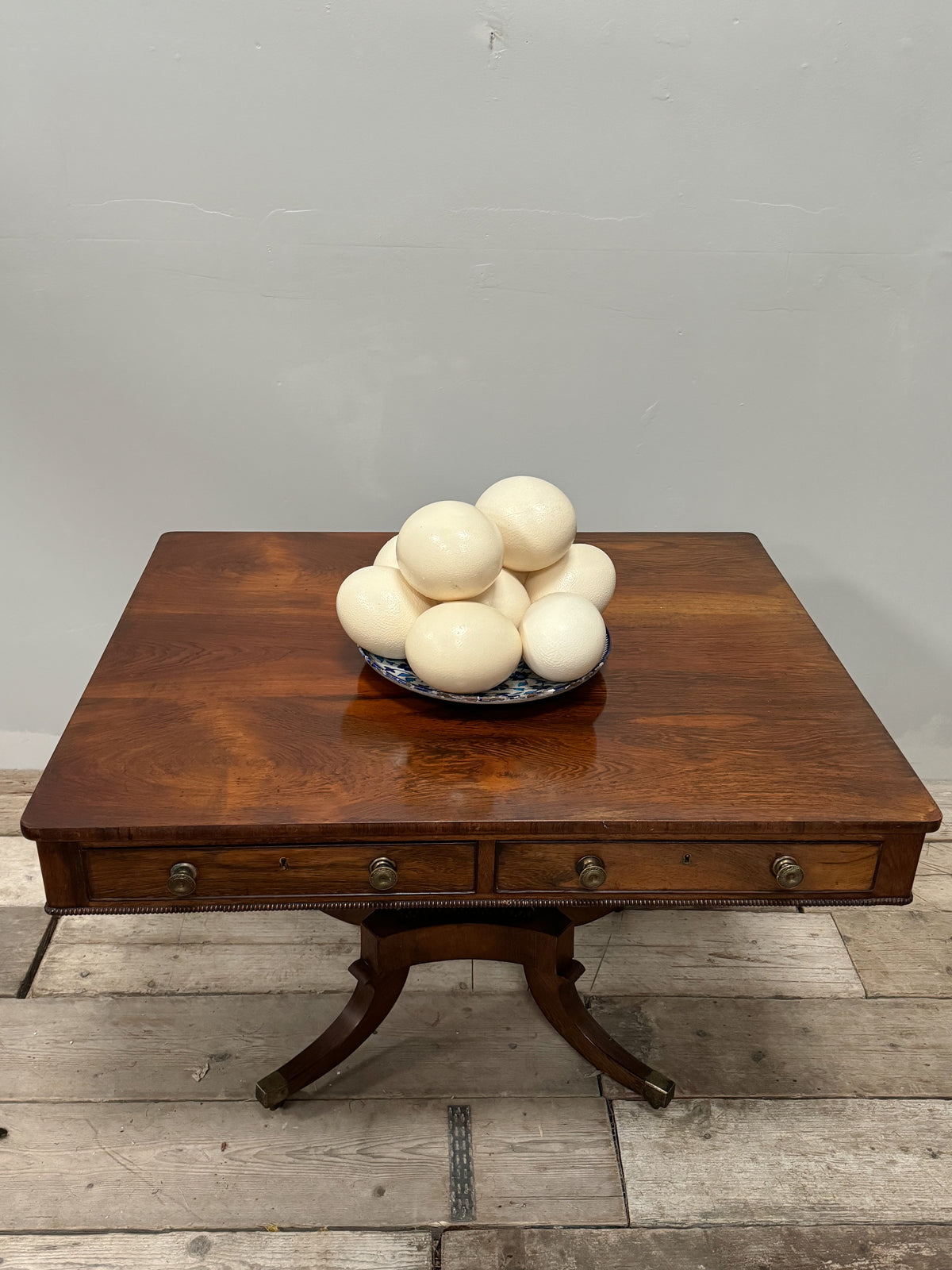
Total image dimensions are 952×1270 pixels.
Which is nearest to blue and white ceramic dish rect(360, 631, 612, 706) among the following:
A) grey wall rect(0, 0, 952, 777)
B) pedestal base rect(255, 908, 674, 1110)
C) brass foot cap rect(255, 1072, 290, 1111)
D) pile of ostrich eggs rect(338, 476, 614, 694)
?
pile of ostrich eggs rect(338, 476, 614, 694)

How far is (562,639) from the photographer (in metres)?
1.21

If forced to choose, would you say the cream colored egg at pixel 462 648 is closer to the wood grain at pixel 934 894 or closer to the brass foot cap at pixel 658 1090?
the brass foot cap at pixel 658 1090

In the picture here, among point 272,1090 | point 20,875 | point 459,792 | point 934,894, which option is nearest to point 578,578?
point 459,792

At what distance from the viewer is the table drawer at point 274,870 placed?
3.72 ft

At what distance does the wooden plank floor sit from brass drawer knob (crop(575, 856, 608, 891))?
58 cm

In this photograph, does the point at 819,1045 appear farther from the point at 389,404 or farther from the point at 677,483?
the point at 389,404

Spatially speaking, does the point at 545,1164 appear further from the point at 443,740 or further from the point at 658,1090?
the point at 443,740

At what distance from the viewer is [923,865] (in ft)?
6.82

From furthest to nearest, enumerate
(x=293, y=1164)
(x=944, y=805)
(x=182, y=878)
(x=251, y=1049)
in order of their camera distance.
Result: (x=944, y=805) → (x=251, y=1049) → (x=293, y=1164) → (x=182, y=878)

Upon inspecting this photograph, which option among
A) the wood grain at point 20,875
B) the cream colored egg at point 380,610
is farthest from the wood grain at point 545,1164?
the wood grain at point 20,875

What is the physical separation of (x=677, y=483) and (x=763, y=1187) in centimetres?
121

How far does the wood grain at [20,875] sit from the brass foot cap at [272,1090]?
0.64m

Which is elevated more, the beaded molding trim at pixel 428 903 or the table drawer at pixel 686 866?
the table drawer at pixel 686 866

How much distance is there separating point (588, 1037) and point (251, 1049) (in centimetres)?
53
